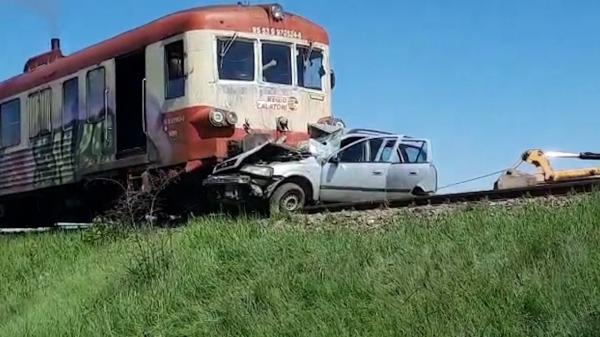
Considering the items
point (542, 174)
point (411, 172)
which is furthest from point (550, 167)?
point (411, 172)

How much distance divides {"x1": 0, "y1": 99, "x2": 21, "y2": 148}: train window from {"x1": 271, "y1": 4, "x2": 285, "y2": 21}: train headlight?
656 centimetres

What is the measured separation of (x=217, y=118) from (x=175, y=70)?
3.83ft

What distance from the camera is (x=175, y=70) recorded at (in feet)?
45.6

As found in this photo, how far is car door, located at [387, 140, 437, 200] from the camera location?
13836 mm

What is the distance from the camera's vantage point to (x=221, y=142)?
43.8 feet

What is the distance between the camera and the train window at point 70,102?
16125 mm

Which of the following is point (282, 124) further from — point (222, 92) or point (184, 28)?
point (184, 28)

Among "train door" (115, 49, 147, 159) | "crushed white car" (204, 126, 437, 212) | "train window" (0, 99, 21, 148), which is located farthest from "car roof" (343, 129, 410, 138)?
"train window" (0, 99, 21, 148)

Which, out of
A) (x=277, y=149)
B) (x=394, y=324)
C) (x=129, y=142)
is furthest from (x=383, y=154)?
(x=394, y=324)

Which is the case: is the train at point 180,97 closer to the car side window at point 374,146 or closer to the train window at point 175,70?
the train window at point 175,70

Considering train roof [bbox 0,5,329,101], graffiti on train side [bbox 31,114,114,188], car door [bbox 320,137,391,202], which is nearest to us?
car door [bbox 320,137,391,202]

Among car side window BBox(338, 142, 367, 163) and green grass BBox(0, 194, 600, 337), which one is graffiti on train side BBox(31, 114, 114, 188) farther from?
green grass BBox(0, 194, 600, 337)

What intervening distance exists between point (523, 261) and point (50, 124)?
12173 millimetres

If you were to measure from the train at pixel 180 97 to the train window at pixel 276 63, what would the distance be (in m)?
0.02
